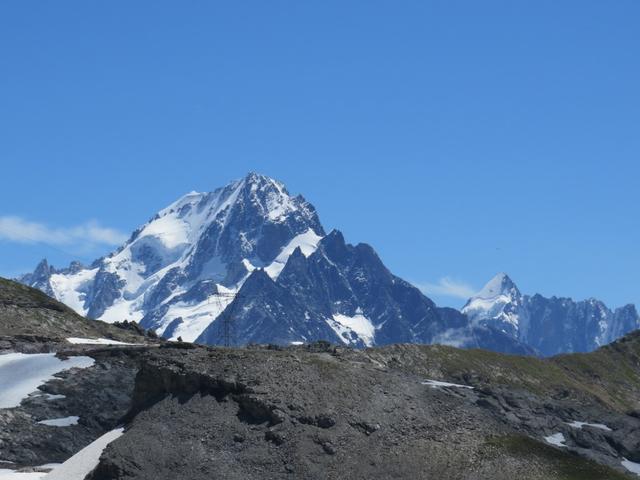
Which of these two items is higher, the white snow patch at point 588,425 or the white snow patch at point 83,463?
the white snow patch at point 588,425

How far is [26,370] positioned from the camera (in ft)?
465

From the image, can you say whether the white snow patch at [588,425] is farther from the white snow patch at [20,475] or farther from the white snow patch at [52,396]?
the white snow patch at [20,475]

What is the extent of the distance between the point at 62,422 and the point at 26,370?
17.1 meters

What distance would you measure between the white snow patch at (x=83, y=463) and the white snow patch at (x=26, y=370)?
35.3m

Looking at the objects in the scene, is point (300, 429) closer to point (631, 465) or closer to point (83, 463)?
point (83, 463)

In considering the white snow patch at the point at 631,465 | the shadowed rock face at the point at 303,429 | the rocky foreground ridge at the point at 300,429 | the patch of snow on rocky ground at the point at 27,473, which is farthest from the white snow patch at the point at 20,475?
the white snow patch at the point at 631,465

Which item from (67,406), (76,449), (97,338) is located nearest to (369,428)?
(76,449)

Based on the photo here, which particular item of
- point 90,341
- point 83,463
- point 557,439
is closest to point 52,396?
point 83,463

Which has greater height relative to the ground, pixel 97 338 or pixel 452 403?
pixel 97 338

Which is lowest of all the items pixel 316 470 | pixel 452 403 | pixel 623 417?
pixel 316 470

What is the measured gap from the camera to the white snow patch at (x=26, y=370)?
131875 millimetres

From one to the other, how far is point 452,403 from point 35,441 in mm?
42249

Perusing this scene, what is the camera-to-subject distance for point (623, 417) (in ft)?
561

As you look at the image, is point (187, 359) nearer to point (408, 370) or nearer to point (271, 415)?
point (271, 415)
